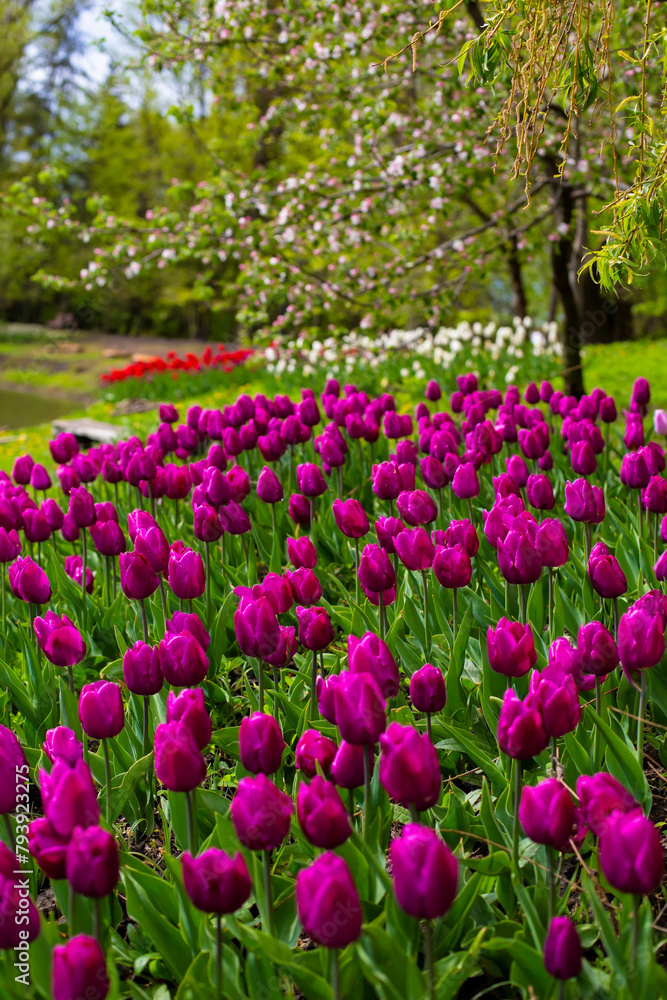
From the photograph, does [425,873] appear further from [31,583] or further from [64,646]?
[31,583]

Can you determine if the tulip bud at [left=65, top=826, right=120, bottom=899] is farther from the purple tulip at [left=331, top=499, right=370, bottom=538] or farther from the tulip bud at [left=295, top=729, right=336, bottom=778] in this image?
the purple tulip at [left=331, top=499, right=370, bottom=538]

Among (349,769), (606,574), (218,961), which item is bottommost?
(218,961)

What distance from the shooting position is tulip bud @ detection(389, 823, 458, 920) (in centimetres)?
125

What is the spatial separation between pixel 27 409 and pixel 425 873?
1942 cm

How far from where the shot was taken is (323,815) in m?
1.43

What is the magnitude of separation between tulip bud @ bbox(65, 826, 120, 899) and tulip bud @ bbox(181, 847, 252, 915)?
5.3 inches

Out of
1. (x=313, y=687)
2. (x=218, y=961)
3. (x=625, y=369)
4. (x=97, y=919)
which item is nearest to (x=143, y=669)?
(x=313, y=687)

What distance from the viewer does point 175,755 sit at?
5.08 ft

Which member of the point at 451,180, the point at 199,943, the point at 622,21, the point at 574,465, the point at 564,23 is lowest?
the point at 199,943

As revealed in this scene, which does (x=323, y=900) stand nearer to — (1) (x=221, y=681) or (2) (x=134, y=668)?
(2) (x=134, y=668)

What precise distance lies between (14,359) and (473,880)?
1221 inches

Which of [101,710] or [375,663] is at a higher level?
[375,663]

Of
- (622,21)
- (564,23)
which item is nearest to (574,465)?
(564,23)

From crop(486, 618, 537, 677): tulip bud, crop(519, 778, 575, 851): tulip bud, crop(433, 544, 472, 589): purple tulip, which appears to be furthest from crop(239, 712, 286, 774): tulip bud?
crop(433, 544, 472, 589): purple tulip
